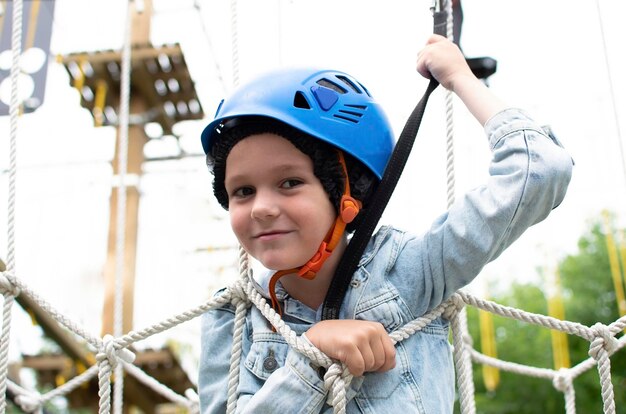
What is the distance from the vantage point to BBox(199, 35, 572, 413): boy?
850 mm

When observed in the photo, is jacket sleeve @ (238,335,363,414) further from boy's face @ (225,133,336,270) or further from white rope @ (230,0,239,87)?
white rope @ (230,0,239,87)

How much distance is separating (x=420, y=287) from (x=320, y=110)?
274mm

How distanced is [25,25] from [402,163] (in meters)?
3.11

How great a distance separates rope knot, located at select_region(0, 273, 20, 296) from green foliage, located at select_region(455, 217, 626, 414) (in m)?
8.20

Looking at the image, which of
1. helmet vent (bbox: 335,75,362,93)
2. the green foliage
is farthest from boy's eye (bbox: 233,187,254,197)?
the green foliage

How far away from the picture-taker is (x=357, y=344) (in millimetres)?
833

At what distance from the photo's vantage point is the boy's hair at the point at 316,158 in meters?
0.89

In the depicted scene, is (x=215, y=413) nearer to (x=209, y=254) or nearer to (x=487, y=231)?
(x=487, y=231)

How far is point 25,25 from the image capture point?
3.46m

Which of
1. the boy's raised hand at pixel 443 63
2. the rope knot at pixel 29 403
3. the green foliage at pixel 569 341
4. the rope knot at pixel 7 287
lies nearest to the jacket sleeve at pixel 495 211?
the boy's raised hand at pixel 443 63

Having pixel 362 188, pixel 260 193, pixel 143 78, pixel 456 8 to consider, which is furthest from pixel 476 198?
pixel 143 78

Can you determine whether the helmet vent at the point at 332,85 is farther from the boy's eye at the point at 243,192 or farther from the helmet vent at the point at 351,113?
the boy's eye at the point at 243,192

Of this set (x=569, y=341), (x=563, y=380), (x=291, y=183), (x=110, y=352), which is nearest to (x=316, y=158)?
(x=291, y=183)

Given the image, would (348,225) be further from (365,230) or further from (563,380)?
(563,380)
